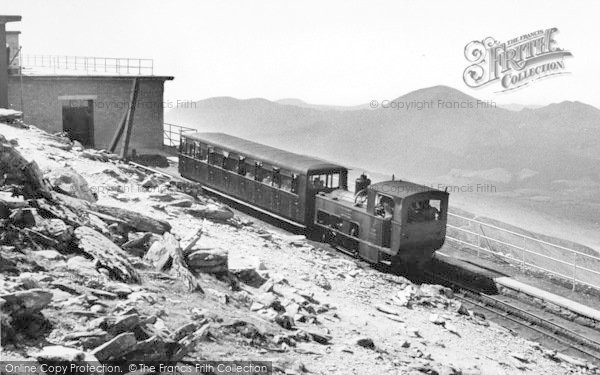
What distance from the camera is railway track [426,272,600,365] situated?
1348cm

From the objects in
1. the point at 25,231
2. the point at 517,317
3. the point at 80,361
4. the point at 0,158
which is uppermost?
the point at 0,158

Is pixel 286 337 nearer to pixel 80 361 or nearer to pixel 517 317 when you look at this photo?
pixel 80 361

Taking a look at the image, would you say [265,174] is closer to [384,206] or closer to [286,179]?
[286,179]

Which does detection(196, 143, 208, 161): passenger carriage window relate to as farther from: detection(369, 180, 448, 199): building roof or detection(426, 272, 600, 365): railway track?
detection(426, 272, 600, 365): railway track

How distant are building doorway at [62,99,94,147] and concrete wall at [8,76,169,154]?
0.87 feet

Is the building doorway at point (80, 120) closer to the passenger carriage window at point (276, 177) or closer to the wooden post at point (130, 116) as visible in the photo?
the wooden post at point (130, 116)

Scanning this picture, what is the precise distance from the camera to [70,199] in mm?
11508

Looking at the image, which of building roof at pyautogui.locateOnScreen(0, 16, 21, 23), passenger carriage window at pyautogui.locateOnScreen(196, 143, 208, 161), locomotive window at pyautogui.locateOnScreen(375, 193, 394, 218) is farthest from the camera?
building roof at pyautogui.locateOnScreen(0, 16, 21, 23)

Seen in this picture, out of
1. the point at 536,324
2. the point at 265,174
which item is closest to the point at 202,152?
the point at 265,174

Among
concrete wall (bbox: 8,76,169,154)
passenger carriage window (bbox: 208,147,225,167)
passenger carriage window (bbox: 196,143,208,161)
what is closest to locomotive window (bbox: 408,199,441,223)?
passenger carriage window (bbox: 208,147,225,167)

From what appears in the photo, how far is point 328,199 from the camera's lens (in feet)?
60.6

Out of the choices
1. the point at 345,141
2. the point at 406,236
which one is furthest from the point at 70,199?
the point at 345,141

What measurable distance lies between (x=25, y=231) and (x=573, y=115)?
69.0 m

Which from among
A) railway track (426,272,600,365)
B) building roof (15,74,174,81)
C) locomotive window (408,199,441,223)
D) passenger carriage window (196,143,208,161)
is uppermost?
building roof (15,74,174,81)
